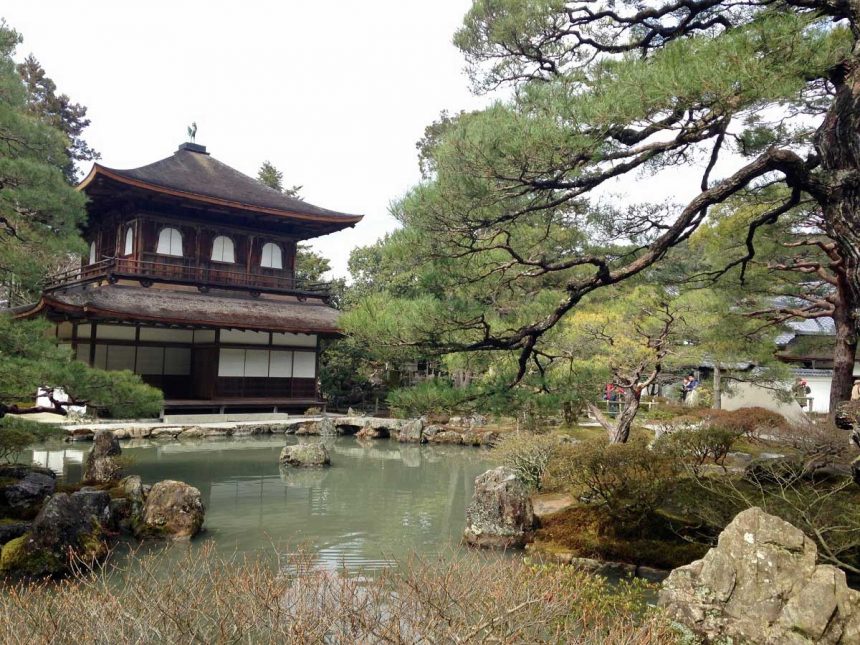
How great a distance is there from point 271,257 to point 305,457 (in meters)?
10.1

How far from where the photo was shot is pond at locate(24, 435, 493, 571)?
8.53 metres

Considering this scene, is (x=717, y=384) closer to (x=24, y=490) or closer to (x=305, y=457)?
(x=305, y=457)

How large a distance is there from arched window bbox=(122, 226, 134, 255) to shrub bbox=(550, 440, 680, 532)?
649 inches

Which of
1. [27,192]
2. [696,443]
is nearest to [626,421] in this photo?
[696,443]

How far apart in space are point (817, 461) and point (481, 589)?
4.72 m

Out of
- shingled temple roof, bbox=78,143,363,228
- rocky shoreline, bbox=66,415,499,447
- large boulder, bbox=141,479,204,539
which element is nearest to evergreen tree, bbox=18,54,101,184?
shingled temple roof, bbox=78,143,363,228

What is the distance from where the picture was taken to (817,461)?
278 inches

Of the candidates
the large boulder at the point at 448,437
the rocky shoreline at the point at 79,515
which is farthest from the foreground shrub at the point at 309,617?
the large boulder at the point at 448,437

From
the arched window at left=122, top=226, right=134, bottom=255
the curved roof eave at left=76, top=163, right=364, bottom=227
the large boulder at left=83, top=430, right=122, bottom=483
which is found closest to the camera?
the large boulder at left=83, top=430, right=122, bottom=483

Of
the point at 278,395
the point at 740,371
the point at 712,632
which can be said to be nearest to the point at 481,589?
the point at 712,632

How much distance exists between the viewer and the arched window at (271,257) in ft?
74.0

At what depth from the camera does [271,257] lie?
896 inches

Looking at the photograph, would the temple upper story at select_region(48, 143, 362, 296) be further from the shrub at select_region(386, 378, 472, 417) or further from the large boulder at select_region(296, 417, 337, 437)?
the shrub at select_region(386, 378, 472, 417)

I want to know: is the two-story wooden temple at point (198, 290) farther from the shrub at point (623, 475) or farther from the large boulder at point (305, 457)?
the shrub at point (623, 475)
